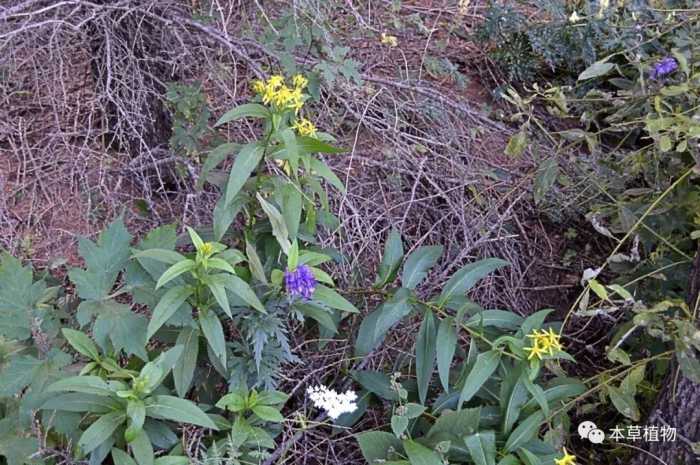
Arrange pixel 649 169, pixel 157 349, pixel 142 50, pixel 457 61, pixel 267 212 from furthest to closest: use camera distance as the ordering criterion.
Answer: pixel 457 61, pixel 142 50, pixel 649 169, pixel 157 349, pixel 267 212

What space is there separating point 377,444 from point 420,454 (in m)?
0.14

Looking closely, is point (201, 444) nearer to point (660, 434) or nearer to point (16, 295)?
point (16, 295)

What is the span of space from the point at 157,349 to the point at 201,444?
0.37 m

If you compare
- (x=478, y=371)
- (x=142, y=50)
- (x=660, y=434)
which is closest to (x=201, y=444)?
(x=478, y=371)

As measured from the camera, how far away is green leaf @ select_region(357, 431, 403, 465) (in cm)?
184

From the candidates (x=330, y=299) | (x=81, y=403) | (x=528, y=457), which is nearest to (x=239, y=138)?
(x=330, y=299)

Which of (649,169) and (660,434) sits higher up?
(649,169)

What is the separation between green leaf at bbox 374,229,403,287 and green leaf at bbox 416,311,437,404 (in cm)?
19

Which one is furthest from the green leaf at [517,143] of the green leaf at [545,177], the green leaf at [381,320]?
the green leaf at [381,320]

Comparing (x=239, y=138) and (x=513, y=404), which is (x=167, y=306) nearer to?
(x=513, y=404)

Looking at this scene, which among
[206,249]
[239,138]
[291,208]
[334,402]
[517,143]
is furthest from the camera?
[239,138]

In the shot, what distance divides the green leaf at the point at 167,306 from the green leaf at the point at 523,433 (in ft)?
3.01

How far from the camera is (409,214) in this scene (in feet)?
9.41

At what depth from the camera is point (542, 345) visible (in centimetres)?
182
